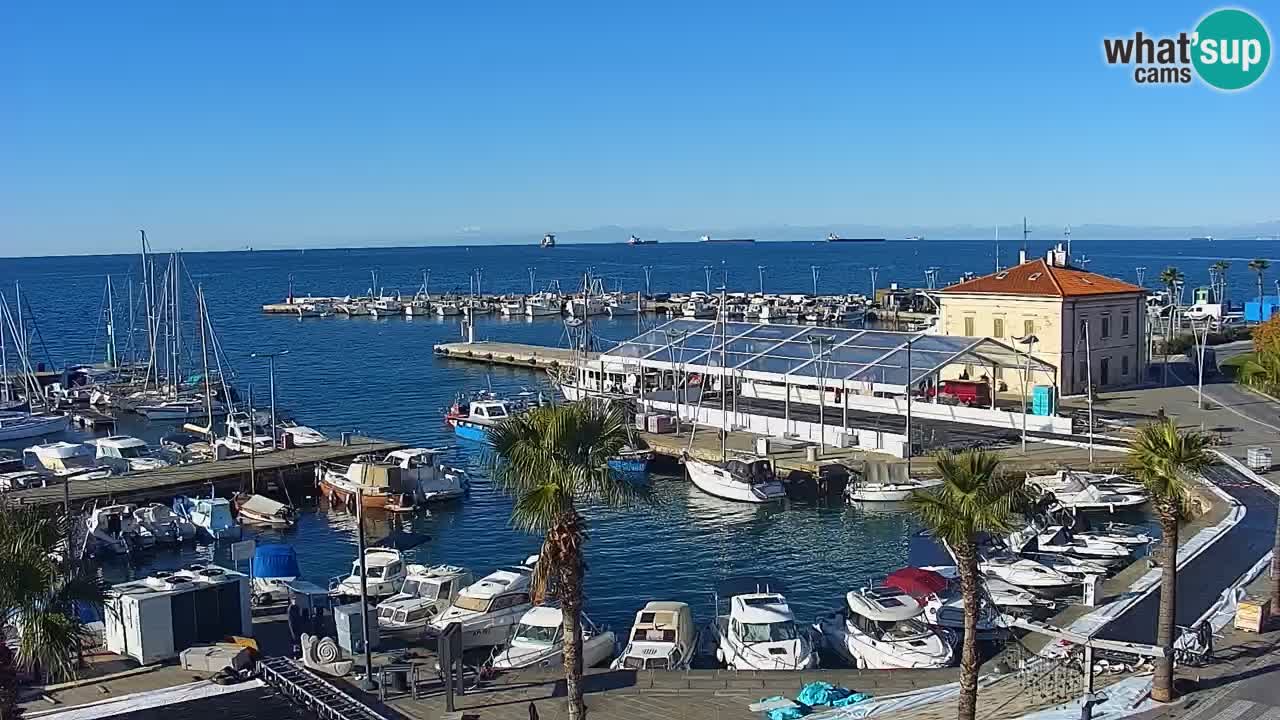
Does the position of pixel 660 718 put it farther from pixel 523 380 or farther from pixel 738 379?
pixel 523 380

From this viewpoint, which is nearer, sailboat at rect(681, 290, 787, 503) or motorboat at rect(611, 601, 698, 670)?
motorboat at rect(611, 601, 698, 670)

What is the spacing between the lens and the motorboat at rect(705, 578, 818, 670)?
29.0 metres

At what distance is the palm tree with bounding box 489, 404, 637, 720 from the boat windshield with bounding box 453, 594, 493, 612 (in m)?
13.2

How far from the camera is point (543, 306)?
16650cm

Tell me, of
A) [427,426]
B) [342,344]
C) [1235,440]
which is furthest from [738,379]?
[342,344]

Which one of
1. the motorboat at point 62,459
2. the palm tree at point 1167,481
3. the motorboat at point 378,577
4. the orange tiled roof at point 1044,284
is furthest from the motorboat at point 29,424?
the palm tree at point 1167,481

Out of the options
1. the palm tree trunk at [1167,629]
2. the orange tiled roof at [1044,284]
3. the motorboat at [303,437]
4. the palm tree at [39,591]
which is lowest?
the motorboat at [303,437]

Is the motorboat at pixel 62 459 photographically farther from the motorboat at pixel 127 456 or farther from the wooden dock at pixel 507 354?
the wooden dock at pixel 507 354

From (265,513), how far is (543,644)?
24.4 metres

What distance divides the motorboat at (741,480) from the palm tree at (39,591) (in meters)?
34.5

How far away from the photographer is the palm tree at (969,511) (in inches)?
734

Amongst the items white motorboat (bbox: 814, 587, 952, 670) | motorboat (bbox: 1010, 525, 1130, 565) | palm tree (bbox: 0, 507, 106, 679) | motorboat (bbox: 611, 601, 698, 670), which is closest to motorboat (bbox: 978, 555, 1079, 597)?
motorboat (bbox: 1010, 525, 1130, 565)

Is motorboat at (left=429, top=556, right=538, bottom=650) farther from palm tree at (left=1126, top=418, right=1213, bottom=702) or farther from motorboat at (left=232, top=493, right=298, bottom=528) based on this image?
motorboat at (left=232, top=493, right=298, bottom=528)

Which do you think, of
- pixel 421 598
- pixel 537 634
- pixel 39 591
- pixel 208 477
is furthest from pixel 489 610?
pixel 208 477
